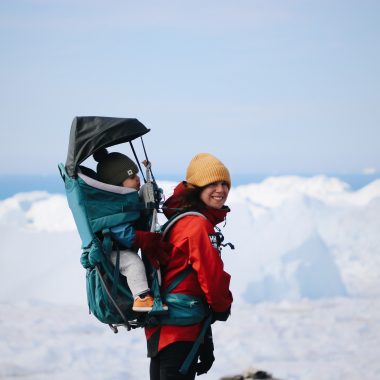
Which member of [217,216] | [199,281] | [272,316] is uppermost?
[217,216]

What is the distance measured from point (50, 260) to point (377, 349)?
751 cm

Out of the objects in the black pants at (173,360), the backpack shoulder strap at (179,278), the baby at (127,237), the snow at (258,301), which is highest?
the baby at (127,237)

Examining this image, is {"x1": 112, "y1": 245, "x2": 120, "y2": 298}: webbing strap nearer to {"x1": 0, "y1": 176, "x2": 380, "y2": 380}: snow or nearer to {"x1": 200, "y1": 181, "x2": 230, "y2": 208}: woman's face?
{"x1": 200, "y1": 181, "x2": 230, "y2": 208}: woman's face

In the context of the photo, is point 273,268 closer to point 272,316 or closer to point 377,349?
point 272,316

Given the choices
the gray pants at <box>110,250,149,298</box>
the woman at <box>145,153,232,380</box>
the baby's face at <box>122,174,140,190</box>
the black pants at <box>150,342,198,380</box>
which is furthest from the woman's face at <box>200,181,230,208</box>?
the black pants at <box>150,342,198,380</box>

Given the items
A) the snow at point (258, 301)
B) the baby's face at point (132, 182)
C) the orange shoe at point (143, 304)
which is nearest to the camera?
the orange shoe at point (143, 304)

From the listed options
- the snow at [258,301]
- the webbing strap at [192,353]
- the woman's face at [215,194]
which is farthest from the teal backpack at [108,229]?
the snow at [258,301]

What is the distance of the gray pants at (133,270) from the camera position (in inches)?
128

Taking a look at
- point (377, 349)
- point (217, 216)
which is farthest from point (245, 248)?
point (217, 216)

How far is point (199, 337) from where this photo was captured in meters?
3.37

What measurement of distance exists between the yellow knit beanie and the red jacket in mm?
138

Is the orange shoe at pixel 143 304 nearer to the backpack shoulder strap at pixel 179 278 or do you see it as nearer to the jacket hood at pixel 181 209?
the backpack shoulder strap at pixel 179 278

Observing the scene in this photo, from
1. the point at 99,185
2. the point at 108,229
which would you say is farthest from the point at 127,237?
the point at 99,185

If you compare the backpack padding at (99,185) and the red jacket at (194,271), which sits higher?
the backpack padding at (99,185)
